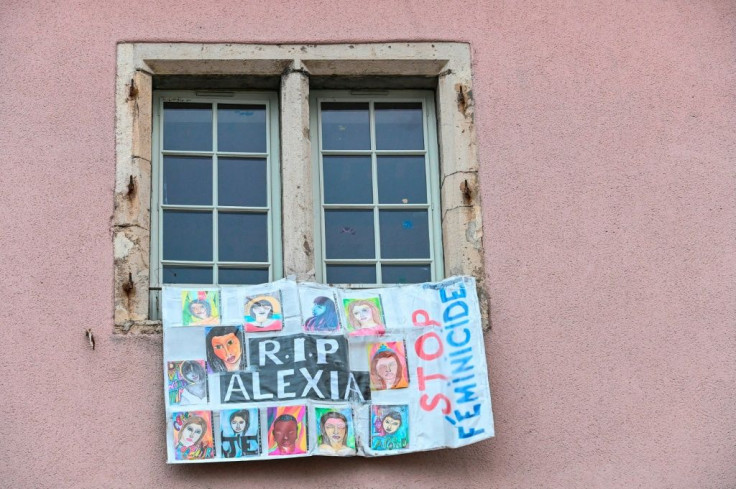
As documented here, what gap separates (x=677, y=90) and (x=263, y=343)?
8.04 feet

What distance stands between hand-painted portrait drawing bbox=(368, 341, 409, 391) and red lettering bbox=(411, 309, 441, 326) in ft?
0.41

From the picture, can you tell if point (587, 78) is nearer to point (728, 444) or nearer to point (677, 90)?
point (677, 90)

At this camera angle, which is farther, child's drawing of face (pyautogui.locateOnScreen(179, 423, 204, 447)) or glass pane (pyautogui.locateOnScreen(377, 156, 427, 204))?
glass pane (pyautogui.locateOnScreen(377, 156, 427, 204))

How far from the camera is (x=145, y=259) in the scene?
670 cm

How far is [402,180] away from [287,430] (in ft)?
4.92

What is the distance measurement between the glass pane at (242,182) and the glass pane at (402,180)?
59cm

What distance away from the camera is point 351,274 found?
272 inches

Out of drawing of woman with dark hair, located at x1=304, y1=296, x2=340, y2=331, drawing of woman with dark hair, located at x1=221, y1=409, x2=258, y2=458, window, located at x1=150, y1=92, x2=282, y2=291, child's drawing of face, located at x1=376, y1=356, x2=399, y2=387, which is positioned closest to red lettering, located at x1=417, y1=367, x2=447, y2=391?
child's drawing of face, located at x1=376, y1=356, x2=399, y2=387

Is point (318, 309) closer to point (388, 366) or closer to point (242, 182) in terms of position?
point (388, 366)

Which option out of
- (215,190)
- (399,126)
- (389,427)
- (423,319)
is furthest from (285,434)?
(399,126)

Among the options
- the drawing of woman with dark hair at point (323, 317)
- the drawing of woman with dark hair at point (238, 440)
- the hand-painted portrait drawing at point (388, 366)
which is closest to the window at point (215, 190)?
the drawing of woman with dark hair at point (323, 317)

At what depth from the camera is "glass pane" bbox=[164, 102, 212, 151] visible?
23.2 ft

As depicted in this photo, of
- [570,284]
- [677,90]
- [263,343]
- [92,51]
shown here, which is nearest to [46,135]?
[92,51]

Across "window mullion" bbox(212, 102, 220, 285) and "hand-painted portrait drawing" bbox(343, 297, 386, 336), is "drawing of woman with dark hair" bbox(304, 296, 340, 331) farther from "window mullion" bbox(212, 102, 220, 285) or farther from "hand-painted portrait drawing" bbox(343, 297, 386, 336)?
"window mullion" bbox(212, 102, 220, 285)
